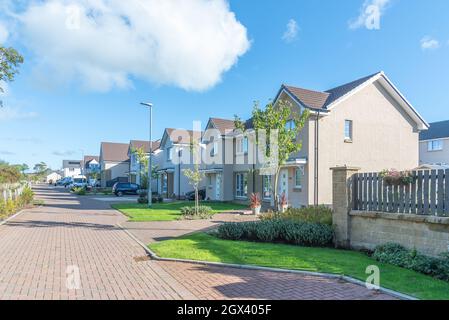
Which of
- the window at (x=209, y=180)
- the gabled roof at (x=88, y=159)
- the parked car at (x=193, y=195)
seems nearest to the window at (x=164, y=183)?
the parked car at (x=193, y=195)

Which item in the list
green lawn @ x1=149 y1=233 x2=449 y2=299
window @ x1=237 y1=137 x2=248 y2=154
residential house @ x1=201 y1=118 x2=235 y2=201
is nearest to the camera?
green lawn @ x1=149 y1=233 x2=449 y2=299

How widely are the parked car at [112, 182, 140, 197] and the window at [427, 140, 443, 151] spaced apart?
35.4m

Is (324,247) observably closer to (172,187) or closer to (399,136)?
(399,136)

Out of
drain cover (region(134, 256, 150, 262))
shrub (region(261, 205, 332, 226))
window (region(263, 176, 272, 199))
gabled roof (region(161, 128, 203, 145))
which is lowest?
drain cover (region(134, 256, 150, 262))

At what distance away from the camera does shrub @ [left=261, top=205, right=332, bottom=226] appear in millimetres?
11359

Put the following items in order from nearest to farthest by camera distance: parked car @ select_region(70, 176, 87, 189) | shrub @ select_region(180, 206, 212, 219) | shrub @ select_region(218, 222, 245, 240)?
1. shrub @ select_region(218, 222, 245, 240)
2. shrub @ select_region(180, 206, 212, 219)
3. parked car @ select_region(70, 176, 87, 189)

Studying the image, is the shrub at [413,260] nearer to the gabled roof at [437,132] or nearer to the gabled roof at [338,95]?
the gabled roof at [338,95]

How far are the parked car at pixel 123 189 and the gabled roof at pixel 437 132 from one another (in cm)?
3545

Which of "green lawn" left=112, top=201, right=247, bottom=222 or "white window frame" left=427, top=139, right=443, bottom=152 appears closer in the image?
"green lawn" left=112, top=201, right=247, bottom=222

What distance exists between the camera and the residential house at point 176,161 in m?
37.0

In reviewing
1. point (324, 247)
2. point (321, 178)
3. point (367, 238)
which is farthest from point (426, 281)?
point (321, 178)

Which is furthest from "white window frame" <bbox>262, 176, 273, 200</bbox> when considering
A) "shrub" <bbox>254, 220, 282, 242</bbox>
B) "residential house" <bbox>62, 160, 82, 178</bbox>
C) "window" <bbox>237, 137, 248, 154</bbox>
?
"residential house" <bbox>62, 160, 82, 178</bbox>

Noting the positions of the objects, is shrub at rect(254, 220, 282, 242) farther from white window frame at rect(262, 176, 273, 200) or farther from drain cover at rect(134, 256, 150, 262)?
white window frame at rect(262, 176, 273, 200)

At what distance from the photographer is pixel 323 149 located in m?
21.3
